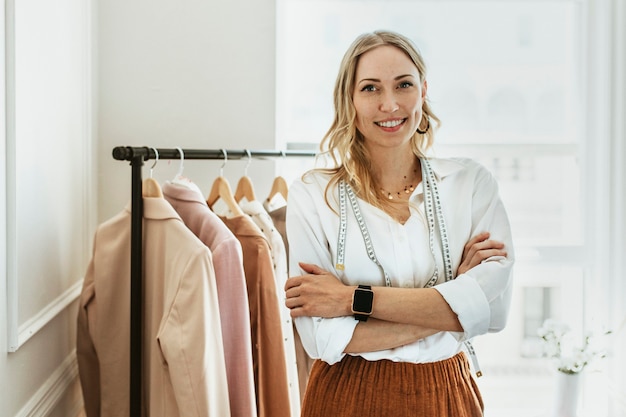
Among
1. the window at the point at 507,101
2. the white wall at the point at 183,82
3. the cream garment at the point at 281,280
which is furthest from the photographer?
the window at the point at 507,101

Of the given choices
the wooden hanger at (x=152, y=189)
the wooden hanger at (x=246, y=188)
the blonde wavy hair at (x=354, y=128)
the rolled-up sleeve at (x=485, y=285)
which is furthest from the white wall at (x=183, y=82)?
the rolled-up sleeve at (x=485, y=285)

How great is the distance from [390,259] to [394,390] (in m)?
0.27

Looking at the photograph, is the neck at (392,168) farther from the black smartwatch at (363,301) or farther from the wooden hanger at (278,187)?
the wooden hanger at (278,187)

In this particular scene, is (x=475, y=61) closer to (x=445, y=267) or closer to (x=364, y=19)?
(x=364, y=19)

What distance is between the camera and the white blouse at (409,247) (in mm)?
1393

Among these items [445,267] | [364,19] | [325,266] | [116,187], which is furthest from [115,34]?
[445,267]

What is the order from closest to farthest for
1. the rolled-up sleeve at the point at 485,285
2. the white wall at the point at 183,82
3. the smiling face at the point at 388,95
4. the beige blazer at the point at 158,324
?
1. the rolled-up sleeve at the point at 485,285
2. the smiling face at the point at 388,95
3. the beige blazer at the point at 158,324
4. the white wall at the point at 183,82

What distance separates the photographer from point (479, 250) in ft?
4.65

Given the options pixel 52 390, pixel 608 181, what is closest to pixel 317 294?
pixel 52 390

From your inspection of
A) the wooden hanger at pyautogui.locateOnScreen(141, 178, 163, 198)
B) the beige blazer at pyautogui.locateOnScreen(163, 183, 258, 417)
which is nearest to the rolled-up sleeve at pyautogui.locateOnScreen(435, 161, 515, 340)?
the beige blazer at pyautogui.locateOnScreen(163, 183, 258, 417)

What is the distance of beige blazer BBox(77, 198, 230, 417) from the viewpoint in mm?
1595

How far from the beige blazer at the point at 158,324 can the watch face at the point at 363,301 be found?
0.40m

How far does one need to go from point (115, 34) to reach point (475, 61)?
49.8 inches

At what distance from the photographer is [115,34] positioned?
2236 mm
